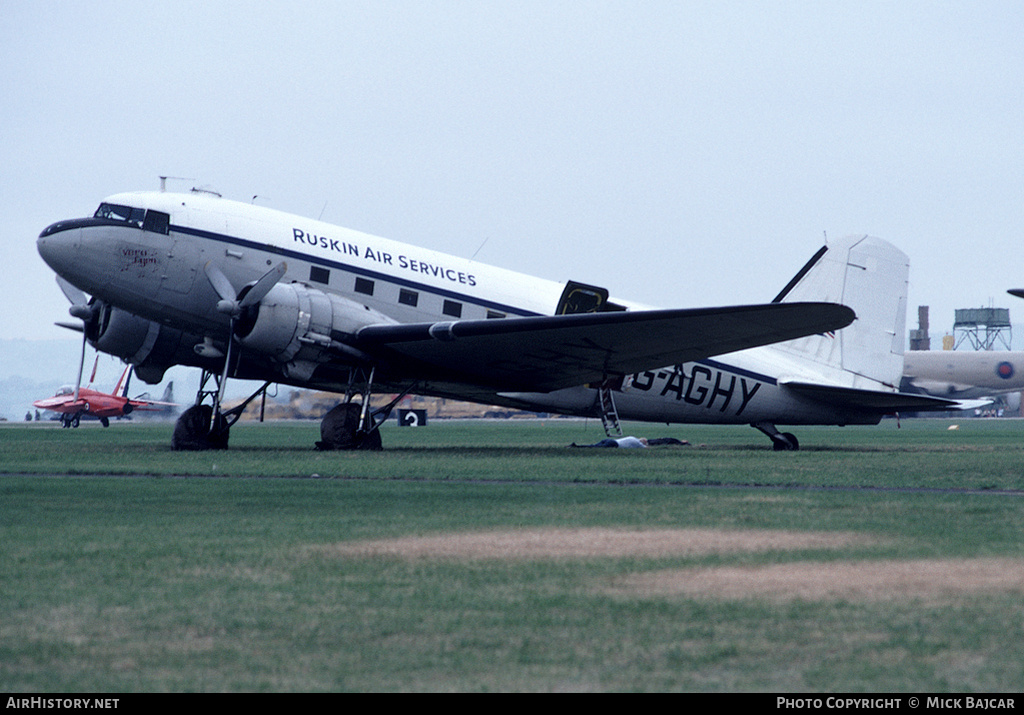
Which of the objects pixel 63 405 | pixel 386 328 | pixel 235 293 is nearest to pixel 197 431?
pixel 235 293

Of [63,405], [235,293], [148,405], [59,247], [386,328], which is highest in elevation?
[59,247]

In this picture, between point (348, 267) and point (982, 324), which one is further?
point (982, 324)

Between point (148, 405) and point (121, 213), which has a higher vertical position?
point (121, 213)

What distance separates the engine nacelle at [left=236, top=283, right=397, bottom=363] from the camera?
76.7ft

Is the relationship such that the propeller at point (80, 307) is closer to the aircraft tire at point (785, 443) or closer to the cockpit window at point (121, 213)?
the cockpit window at point (121, 213)

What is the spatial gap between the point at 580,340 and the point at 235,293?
7.32 m

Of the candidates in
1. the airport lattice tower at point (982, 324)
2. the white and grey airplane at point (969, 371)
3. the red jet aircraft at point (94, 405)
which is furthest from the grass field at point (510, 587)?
the airport lattice tower at point (982, 324)

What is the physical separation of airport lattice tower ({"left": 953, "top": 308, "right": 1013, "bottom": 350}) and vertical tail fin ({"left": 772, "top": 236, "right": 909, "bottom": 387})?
14961cm

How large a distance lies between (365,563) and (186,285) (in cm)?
1613

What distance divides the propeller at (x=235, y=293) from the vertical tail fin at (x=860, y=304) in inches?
559

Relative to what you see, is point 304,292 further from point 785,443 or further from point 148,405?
point 148,405

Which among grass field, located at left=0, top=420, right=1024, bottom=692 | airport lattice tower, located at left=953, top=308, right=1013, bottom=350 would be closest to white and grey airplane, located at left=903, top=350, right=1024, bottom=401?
airport lattice tower, located at left=953, top=308, right=1013, bottom=350

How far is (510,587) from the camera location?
7.95 meters

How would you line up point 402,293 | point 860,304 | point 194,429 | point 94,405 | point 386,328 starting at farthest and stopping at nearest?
point 94,405 → point 860,304 → point 194,429 → point 402,293 → point 386,328
